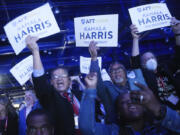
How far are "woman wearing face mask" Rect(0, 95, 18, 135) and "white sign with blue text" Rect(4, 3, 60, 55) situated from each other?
2.58 ft

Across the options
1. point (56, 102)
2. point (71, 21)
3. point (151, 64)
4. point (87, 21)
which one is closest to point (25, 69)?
point (87, 21)

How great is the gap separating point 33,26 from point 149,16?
5.79 feet

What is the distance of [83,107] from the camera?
1.61m

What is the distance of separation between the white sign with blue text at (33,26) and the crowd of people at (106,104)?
Answer: 10.0 inches

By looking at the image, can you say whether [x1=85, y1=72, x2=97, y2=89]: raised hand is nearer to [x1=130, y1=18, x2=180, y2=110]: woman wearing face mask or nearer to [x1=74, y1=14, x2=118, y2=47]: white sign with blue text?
[x1=130, y1=18, x2=180, y2=110]: woman wearing face mask

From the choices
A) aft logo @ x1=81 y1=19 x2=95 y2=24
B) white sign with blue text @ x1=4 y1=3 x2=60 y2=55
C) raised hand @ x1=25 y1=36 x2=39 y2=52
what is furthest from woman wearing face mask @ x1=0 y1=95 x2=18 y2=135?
aft logo @ x1=81 y1=19 x2=95 y2=24

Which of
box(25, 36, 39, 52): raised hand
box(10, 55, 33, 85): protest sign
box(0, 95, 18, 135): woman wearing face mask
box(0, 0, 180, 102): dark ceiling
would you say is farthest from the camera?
box(0, 0, 180, 102): dark ceiling

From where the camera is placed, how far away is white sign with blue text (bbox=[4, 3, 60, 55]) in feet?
9.09

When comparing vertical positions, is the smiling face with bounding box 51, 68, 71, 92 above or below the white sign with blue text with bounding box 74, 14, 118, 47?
below

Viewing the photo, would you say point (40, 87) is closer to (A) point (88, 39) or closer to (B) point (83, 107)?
(B) point (83, 107)

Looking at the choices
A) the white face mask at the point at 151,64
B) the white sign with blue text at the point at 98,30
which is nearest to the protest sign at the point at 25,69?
the white sign with blue text at the point at 98,30

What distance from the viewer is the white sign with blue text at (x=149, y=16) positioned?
10.3 ft

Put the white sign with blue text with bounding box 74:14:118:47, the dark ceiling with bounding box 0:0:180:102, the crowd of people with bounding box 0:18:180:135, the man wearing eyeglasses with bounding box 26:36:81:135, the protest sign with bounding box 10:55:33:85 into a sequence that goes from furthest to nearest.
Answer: the dark ceiling with bounding box 0:0:180:102, the protest sign with bounding box 10:55:33:85, the white sign with blue text with bounding box 74:14:118:47, the man wearing eyeglasses with bounding box 26:36:81:135, the crowd of people with bounding box 0:18:180:135

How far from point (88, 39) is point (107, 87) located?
43.2 inches
